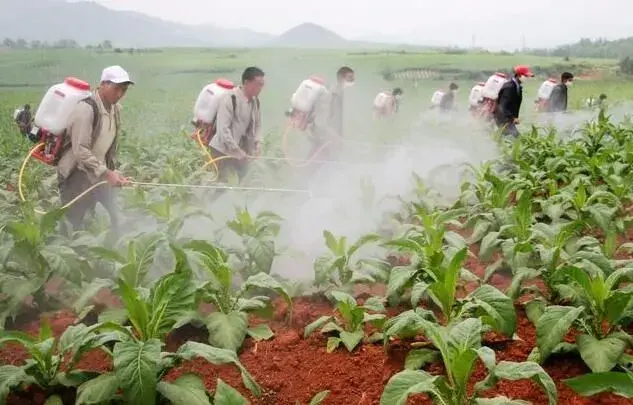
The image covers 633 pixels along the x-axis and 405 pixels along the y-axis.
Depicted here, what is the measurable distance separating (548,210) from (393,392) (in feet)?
7.28

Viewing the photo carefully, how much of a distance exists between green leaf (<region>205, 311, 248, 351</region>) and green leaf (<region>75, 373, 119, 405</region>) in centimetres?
52

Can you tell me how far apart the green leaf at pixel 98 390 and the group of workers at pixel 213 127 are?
8.97 feet

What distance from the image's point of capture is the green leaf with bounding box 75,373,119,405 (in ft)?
6.14

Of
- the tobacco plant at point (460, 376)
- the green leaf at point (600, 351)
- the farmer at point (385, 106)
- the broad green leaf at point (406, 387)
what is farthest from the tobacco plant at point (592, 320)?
the farmer at point (385, 106)

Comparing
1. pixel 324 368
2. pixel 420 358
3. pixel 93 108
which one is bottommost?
pixel 324 368

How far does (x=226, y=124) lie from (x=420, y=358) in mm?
4346

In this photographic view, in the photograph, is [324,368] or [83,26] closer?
[324,368]

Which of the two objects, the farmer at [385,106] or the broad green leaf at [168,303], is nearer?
the broad green leaf at [168,303]

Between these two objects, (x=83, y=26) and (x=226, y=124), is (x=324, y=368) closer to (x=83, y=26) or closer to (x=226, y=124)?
(x=226, y=124)

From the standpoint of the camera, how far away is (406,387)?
1.78m

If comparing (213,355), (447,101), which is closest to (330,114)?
(213,355)

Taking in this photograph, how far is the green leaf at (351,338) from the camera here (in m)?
2.44

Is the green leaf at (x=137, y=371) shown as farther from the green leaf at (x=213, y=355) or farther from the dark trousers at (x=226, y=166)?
the dark trousers at (x=226, y=166)

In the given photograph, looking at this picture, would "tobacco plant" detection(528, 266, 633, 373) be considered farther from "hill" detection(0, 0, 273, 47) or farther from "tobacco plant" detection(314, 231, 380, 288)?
"hill" detection(0, 0, 273, 47)
